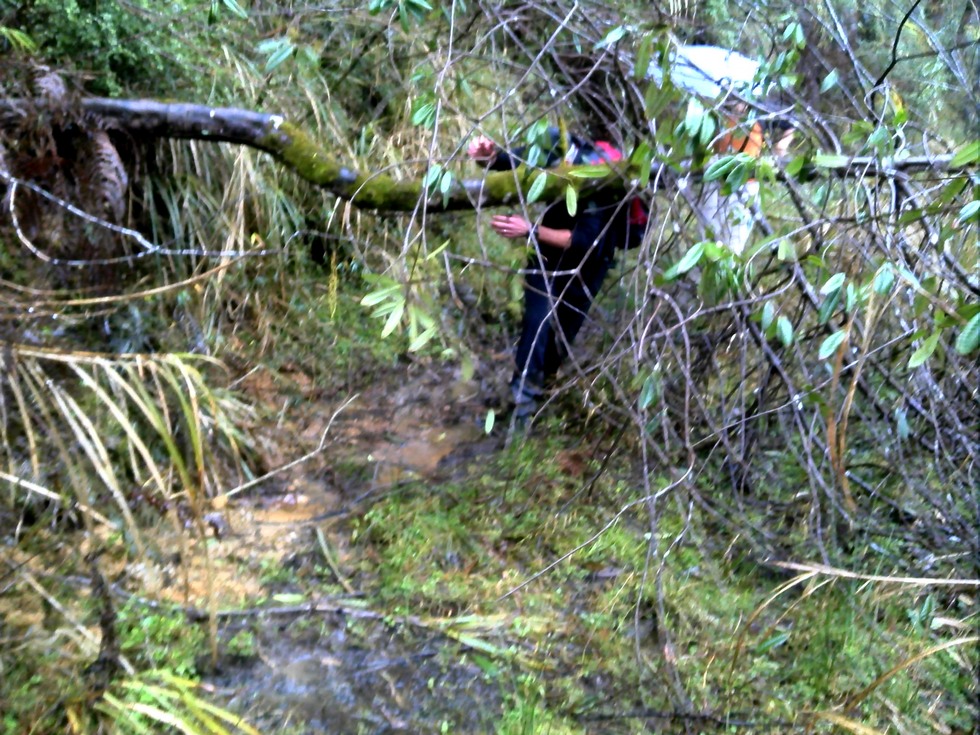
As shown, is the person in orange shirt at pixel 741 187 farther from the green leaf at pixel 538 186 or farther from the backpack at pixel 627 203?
the green leaf at pixel 538 186

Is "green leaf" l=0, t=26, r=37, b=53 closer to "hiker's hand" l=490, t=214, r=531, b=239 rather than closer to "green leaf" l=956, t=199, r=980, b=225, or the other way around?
"hiker's hand" l=490, t=214, r=531, b=239

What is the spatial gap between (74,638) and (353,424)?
1572 millimetres

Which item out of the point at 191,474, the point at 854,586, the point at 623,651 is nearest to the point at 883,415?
the point at 854,586

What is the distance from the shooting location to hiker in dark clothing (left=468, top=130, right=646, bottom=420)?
10.4 feet

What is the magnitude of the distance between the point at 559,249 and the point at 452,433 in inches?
36.5

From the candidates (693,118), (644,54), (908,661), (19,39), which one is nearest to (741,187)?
(693,118)

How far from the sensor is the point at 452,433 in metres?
3.61

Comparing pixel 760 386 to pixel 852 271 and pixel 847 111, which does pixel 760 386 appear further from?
pixel 847 111

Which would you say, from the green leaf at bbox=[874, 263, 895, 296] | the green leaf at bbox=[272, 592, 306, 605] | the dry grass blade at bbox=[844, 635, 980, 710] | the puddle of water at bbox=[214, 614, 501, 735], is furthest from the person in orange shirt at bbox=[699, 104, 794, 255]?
the green leaf at bbox=[272, 592, 306, 605]

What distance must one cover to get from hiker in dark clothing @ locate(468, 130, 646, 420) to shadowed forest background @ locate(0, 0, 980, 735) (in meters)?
0.14

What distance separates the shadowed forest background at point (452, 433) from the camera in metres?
2.14

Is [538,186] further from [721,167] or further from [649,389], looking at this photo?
[649,389]

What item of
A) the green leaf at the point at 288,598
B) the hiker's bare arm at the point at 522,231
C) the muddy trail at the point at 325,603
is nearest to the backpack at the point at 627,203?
the hiker's bare arm at the point at 522,231

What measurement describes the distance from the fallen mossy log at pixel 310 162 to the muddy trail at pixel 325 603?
95cm
